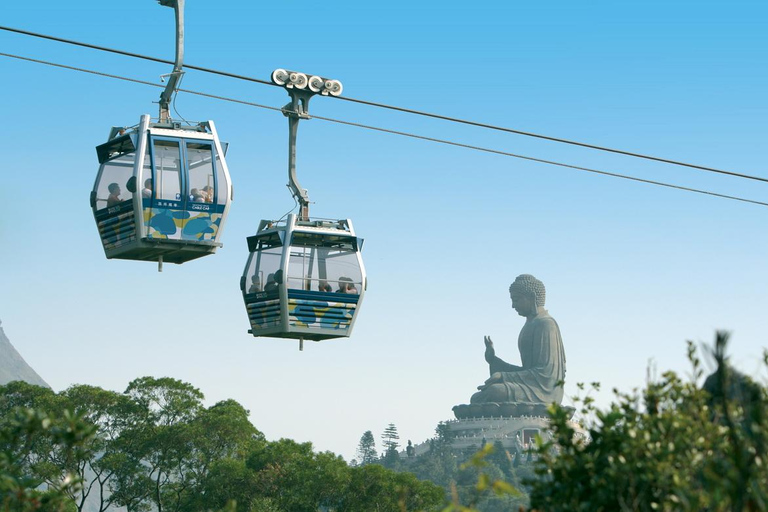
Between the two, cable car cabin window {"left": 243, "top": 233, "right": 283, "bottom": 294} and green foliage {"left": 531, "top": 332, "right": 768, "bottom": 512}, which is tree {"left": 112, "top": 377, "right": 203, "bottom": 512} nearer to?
cable car cabin window {"left": 243, "top": 233, "right": 283, "bottom": 294}

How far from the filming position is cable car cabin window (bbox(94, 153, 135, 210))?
21.5 meters

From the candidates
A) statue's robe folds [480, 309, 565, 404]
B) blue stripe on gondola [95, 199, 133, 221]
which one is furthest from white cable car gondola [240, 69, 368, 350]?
statue's robe folds [480, 309, 565, 404]

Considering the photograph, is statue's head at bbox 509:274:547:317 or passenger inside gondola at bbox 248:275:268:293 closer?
passenger inside gondola at bbox 248:275:268:293

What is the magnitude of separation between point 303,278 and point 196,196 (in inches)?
97.0

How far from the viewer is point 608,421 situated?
9.55m

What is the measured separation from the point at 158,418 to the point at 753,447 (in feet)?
Answer: 218

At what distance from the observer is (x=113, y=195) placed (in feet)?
71.2

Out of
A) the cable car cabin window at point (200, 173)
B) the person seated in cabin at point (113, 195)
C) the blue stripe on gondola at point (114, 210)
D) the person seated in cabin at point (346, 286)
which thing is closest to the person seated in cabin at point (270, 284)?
the person seated in cabin at point (346, 286)

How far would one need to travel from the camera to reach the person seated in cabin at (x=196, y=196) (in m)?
21.5

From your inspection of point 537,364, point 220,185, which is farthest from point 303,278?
point 537,364

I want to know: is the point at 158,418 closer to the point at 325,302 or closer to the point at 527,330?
the point at 325,302

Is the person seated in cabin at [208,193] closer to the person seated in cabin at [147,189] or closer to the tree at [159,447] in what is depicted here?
the person seated in cabin at [147,189]

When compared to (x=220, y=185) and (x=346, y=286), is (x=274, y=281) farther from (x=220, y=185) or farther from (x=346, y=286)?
(x=220, y=185)

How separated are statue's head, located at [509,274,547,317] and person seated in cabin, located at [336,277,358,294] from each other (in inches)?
6299
